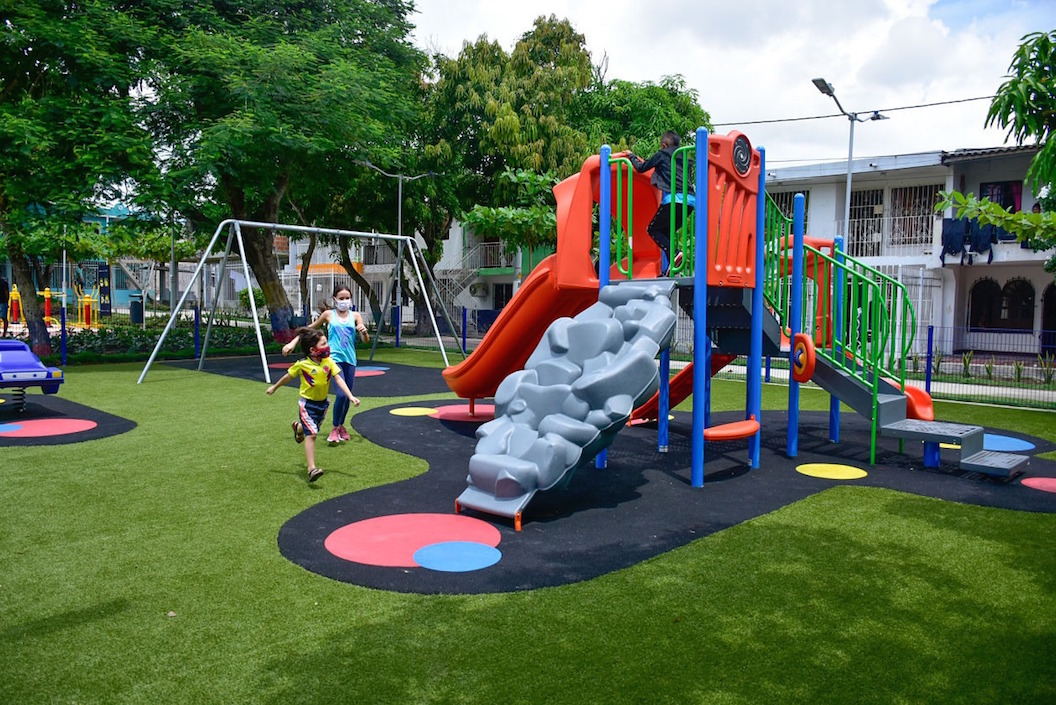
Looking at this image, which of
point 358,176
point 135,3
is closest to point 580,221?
point 135,3

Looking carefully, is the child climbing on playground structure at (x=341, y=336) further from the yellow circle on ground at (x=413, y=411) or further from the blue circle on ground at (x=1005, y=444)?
the blue circle on ground at (x=1005, y=444)

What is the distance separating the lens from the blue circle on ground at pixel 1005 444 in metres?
9.09

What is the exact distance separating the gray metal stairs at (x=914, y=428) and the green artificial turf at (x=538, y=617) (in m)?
1.25

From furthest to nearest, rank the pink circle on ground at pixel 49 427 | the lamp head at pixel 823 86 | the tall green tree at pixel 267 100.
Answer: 1. the lamp head at pixel 823 86
2. the tall green tree at pixel 267 100
3. the pink circle on ground at pixel 49 427

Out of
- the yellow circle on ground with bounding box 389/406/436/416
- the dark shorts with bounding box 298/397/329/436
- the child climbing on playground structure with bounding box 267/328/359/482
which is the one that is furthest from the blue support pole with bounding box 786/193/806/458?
the yellow circle on ground with bounding box 389/406/436/416

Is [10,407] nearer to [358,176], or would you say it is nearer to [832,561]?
[832,561]

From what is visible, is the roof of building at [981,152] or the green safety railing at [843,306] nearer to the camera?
the green safety railing at [843,306]

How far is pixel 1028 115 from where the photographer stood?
284 inches

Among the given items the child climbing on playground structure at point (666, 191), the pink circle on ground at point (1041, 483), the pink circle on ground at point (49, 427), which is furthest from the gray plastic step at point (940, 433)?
the pink circle on ground at point (49, 427)

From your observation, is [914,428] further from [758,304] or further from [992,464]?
[758,304]

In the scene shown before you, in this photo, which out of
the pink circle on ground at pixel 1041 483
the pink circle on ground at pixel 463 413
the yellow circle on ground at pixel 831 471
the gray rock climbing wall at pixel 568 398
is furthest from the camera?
the pink circle on ground at pixel 463 413

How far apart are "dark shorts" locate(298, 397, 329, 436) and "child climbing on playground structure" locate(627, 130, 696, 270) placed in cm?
357

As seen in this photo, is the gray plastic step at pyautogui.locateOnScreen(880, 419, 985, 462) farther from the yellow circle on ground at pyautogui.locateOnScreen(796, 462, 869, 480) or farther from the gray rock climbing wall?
the gray rock climbing wall

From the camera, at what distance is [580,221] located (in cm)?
781
